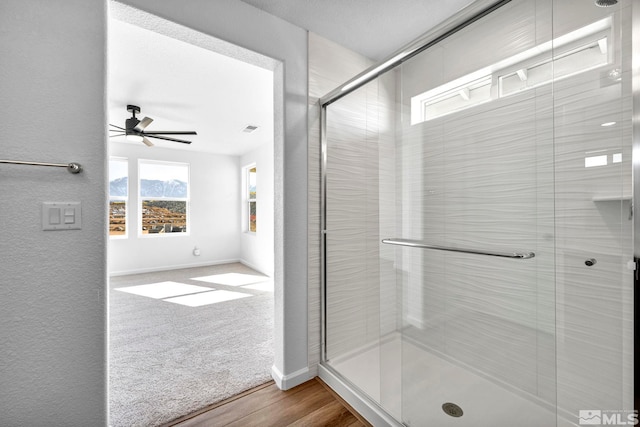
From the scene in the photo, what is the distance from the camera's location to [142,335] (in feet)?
8.50

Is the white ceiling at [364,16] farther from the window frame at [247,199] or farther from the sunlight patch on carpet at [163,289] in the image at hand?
the window frame at [247,199]

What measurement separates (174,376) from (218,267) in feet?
12.8

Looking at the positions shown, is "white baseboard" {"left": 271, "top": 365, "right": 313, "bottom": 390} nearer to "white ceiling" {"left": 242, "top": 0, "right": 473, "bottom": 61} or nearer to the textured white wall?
the textured white wall

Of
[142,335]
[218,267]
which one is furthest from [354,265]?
[218,267]

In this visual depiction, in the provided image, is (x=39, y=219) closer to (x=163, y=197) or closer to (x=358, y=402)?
(x=358, y=402)

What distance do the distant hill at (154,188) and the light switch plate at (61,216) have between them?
Result: 186 inches

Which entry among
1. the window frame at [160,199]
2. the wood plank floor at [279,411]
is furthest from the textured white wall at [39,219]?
the window frame at [160,199]

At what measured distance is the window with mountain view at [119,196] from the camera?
16.7ft

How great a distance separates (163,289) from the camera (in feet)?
13.6

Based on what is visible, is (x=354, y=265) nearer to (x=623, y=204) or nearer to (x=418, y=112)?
(x=418, y=112)

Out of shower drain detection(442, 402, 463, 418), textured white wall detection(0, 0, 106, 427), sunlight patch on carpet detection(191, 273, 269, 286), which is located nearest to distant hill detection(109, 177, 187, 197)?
sunlight patch on carpet detection(191, 273, 269, 286)

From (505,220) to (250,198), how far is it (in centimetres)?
531

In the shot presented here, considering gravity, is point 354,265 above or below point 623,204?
below

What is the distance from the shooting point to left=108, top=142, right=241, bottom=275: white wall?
517 centimetres
